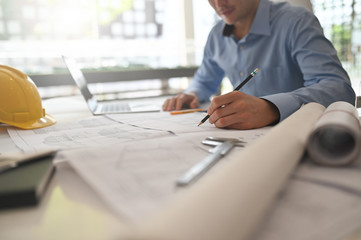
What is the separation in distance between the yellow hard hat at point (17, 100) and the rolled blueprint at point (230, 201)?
74cm

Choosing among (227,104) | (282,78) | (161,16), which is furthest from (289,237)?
(161,16)

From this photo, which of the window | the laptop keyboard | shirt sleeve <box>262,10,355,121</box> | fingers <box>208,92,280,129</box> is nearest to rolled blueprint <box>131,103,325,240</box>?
fingers <box>208,92,280,129</box>

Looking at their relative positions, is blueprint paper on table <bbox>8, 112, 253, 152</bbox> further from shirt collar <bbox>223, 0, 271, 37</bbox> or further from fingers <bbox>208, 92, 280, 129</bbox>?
shirt collar <bbox>223, 0, 271, 37</bbox>

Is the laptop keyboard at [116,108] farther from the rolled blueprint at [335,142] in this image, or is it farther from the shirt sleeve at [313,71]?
the rolled blueprint at [335,142]

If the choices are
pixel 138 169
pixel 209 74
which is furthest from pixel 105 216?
pixel 209 74

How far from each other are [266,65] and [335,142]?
905 millimetres

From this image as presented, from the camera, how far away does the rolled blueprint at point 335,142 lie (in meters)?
0.39

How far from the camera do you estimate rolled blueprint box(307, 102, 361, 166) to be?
15.3 inches

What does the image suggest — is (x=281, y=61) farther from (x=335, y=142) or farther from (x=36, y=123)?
(x=36, y=123)

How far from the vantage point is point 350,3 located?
3863 mm

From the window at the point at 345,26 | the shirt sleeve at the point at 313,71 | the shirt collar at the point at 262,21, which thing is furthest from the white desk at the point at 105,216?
the window at the point at 345,26

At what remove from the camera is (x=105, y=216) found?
11.8 inches

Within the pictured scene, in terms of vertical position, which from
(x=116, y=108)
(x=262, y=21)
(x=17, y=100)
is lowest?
(x=116, y=108)

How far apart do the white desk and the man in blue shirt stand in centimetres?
34
